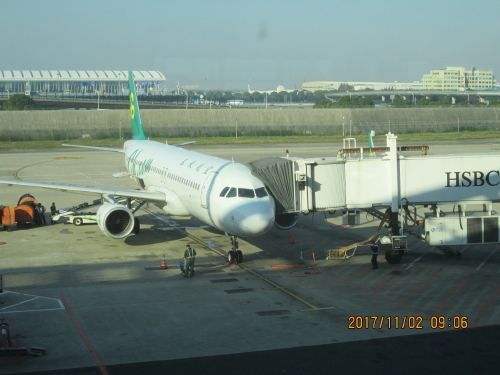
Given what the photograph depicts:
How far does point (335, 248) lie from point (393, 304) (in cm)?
916

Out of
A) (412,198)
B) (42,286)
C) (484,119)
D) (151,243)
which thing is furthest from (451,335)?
(484,119)

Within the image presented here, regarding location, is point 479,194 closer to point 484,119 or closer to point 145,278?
point 145,278

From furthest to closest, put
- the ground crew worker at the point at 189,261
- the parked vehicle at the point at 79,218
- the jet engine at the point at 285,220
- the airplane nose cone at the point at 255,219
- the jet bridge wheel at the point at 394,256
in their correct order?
the parked vehicle at the point at 79,218 < the jet engine at the point at 285,220 < the jet bridge wheel at the point at 394,256 < the ground crew worker at the point at 189,261 < the airplane nose cone at the point at 255,219

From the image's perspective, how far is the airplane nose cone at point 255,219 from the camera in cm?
2364

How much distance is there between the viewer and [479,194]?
26906mm

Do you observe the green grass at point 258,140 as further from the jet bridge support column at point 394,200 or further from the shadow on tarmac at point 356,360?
the shadow on tarmac at point 356,360

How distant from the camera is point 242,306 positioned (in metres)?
20.3

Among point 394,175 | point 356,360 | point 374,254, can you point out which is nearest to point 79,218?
point 374,254

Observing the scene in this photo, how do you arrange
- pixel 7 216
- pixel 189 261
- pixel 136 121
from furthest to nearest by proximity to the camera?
pixel 136 121 < pixel 7 216 < pixel 189 261

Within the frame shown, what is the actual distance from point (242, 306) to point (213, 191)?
7064 millimetres

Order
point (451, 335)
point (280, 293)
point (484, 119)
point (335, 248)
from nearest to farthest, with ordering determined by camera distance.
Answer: point (451, 335), point (280, 293), point (335, 248), point (484, 119)

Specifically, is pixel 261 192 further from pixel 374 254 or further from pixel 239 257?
pixel 374 254
